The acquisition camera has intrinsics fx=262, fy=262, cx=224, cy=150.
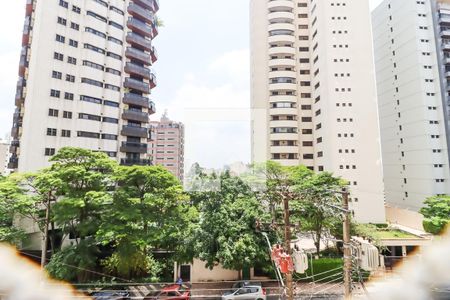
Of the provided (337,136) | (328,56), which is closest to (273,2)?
(328,56)

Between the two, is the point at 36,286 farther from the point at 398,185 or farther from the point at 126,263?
the point at 398,185

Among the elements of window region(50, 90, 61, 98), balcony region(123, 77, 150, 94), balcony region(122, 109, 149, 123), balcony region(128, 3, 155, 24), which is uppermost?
balcony region(128, 3, 155, 24)

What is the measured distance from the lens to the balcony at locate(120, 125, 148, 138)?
28.0 metres

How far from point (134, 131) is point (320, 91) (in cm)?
2138

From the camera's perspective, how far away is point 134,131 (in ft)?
93.4

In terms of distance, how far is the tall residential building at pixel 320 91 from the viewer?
26.8 meters

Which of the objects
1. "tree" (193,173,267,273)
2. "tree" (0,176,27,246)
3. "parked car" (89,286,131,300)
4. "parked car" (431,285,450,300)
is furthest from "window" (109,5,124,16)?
"parked car" (431,285,450,300)

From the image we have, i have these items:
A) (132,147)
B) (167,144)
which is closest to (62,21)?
(132,147)

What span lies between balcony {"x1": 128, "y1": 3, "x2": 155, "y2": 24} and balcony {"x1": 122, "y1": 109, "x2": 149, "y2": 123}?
11.3m

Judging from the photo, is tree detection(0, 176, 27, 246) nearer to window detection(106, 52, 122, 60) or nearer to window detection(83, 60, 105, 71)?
window detection(83, 60, 105, 71)

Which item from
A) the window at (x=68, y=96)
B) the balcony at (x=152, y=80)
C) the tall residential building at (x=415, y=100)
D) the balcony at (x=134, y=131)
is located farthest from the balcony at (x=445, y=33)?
the window at (x=68, y=96)

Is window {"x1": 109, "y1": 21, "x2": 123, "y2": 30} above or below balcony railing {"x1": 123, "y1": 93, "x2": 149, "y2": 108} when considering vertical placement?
above

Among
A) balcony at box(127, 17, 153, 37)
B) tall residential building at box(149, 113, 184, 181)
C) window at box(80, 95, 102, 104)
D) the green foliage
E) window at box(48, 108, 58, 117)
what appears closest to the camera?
the green foliage

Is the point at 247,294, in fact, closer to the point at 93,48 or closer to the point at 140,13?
the point at 93,48
